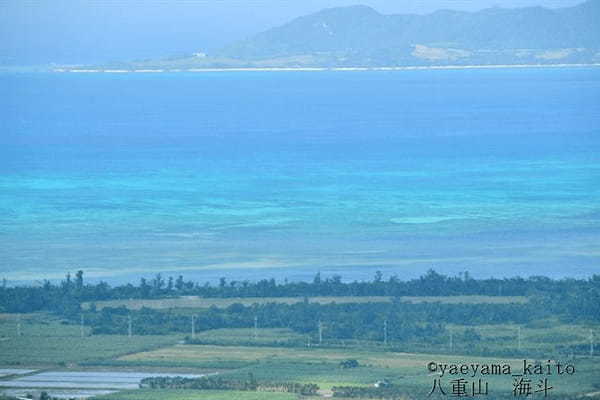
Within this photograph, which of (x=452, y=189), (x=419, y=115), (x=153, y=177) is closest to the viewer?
(x=452, y=189)

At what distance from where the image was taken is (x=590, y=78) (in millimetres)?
85188

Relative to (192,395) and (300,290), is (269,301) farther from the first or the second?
(192,395)

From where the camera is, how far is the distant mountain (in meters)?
109

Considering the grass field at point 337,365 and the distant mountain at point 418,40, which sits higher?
the distant mountain at point 418,40

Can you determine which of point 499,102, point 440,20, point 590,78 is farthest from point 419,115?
point 440,20

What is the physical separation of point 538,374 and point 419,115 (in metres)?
43.3

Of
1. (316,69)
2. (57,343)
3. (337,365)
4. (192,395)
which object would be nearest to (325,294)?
(337,365)

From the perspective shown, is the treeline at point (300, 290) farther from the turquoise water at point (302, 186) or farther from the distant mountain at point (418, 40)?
the distant mountain at point (418, 40)

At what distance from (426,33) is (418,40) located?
1331mm

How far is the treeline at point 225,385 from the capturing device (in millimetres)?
14297

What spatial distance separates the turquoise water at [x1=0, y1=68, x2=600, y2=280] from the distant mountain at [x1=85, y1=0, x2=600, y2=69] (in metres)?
39.6

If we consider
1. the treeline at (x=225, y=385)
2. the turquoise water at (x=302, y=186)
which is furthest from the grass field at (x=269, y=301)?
the treeline at (x=225, y=385)

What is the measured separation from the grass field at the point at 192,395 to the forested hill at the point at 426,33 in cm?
9557

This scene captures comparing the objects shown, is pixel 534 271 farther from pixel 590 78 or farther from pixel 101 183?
pixel 590 78
